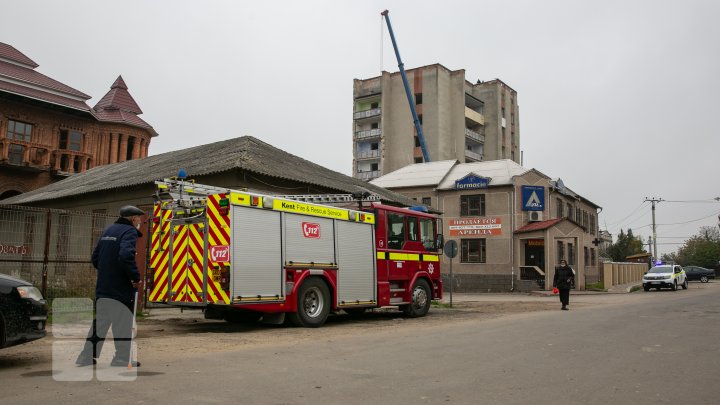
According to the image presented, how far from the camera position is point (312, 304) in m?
12.6

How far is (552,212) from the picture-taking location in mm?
40469

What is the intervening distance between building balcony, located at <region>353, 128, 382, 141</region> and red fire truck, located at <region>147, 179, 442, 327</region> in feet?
189

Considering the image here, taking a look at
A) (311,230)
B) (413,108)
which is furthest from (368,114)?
(311,230)

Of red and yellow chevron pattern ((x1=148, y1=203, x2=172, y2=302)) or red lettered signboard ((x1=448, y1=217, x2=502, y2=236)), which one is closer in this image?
red and yellow chevron pattern ((x1=148, y1=203, x2=172, y2=302))

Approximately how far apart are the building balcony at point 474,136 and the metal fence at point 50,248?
6003 cm

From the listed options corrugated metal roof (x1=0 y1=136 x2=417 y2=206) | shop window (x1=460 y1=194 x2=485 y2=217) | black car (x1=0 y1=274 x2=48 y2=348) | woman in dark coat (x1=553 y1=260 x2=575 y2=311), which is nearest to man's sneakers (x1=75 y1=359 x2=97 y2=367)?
black car (x1=0 y1=274 x2=48 y2=348)

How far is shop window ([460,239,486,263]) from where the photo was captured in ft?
129

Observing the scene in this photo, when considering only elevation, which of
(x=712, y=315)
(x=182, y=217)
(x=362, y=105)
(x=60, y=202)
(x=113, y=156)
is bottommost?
(x=712, y=315)

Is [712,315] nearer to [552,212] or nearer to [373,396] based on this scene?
[373,396]

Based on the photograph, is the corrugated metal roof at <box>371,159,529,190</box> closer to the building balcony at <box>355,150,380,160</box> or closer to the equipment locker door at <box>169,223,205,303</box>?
the building balcony at <box>355,150,380,160</box>

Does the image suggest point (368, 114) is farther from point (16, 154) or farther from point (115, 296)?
point (115, 296)

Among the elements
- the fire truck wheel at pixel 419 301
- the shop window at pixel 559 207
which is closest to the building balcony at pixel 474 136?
the shop window at pixel 559 207

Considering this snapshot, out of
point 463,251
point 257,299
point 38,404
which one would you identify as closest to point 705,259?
point 463,251

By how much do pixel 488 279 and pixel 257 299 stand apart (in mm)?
28925
